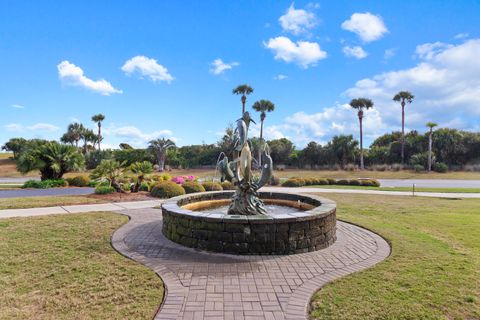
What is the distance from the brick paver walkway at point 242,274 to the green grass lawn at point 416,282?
30cm

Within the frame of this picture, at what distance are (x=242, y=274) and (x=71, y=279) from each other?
2.63m

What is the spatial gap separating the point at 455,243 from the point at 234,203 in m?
5.10

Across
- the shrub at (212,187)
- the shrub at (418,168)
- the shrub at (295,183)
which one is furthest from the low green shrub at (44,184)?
the shrub at (418,168)

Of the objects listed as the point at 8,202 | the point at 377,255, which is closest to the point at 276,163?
the point at 8,202

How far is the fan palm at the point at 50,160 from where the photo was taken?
735 inches

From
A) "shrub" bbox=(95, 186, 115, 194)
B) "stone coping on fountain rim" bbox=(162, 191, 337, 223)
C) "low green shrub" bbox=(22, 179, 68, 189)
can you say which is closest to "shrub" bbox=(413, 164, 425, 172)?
"stone coping on fountain rim" bbox=(162, 191, 337, 223)

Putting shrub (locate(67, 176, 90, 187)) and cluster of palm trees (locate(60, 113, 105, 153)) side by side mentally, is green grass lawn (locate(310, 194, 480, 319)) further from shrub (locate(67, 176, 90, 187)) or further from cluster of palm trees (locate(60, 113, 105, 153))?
cluster of palm trees (locate(60, 113, 105, 153))

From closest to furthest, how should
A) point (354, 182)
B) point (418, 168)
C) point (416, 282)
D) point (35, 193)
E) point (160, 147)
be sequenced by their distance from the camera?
point (416, 282) < point (35, 193) < point (354, 182) < point (418, 168) < point (160, 147)

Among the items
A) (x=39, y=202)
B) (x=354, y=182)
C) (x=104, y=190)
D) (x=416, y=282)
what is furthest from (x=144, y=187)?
(x=354, y=182)

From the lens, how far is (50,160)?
19219mm

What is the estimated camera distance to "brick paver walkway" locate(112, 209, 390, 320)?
359 cm

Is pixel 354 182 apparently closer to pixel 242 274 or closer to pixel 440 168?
pixel 440 168

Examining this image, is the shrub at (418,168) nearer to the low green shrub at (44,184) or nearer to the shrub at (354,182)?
→ the shrub at (354,182)

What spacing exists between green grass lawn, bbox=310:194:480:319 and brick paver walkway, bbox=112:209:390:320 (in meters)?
0.30
